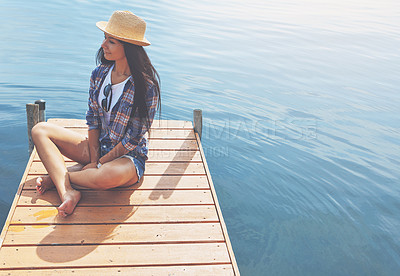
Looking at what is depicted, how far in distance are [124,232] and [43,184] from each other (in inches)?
37.0

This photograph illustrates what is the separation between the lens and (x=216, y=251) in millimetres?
3330

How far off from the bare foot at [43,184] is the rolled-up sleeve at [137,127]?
78cm

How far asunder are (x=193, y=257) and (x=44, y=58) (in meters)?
9.06

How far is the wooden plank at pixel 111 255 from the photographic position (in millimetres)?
3039

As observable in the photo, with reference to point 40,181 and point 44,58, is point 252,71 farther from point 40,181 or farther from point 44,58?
point 40,181

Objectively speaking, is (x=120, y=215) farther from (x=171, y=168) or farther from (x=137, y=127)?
(x=171, y=168)

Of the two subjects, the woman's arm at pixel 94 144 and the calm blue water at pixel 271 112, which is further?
the calm blue water at pixel 271 112

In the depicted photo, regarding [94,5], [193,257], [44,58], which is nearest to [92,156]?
[193,257]

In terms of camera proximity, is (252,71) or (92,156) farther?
(252,71)

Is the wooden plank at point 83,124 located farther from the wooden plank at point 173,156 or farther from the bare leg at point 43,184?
the bare leg at point 43,184

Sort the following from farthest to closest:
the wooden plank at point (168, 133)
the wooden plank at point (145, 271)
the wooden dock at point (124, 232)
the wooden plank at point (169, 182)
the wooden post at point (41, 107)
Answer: the wooden plank at point (168, 133), the wooden post at point (41, 107), the wooden plank at point (169, 182), the wooden dock at point (124, 232), the wooden plank at point (145, 271)

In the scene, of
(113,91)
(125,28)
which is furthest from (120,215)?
(125,28)

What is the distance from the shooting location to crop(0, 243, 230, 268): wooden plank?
3.04m

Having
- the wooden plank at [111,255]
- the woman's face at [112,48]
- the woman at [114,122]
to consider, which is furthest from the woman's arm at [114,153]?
the wooden plank at [111,255]
